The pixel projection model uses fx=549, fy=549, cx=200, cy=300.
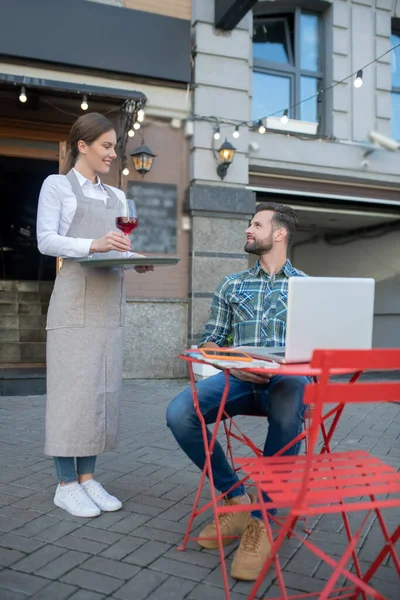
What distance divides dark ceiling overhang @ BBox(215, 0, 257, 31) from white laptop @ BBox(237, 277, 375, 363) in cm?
631

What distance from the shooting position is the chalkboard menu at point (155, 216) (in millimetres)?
7629

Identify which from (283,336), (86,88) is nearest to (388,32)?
(86,88)

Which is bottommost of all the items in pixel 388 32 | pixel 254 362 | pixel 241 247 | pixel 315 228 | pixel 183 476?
pixel 183 476

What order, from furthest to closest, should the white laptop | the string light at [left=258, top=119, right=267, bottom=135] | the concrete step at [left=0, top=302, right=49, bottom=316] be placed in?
1. the concrete step at [left=0, top=302, right=49, bottom=316]
2. the string light at [left=258, top=119, right=267, bottom=135]
3. the white laptop

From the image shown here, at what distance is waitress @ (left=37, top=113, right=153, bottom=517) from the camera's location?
9.52ft

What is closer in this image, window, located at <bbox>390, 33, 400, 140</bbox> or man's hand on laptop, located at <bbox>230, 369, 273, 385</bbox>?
man's hand on laptop, located at <bbox>230, 369, 273, 385</bbox>

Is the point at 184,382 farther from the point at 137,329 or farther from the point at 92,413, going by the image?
the point at 92,413

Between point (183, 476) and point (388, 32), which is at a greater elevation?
point (388, 32)

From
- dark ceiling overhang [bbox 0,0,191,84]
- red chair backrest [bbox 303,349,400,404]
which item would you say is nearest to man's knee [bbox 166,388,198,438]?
red chair backrest [bbox 303,349,400,404]

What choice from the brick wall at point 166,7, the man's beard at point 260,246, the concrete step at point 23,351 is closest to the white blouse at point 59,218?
the man's beard at point 260,246

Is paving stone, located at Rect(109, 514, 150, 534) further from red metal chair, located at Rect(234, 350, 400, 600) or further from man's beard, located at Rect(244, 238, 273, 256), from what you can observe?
man's beard, located at Rect(244, 238, 273, 256)

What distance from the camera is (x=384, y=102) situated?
29.2 ft

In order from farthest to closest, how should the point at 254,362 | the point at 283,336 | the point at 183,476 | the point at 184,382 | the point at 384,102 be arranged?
1. the point at 384,102
2. the point at 184,382
3. the point at 183,476
4. the point at 283,336
5. the point at 254,362

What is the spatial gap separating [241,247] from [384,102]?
11.4 ft
